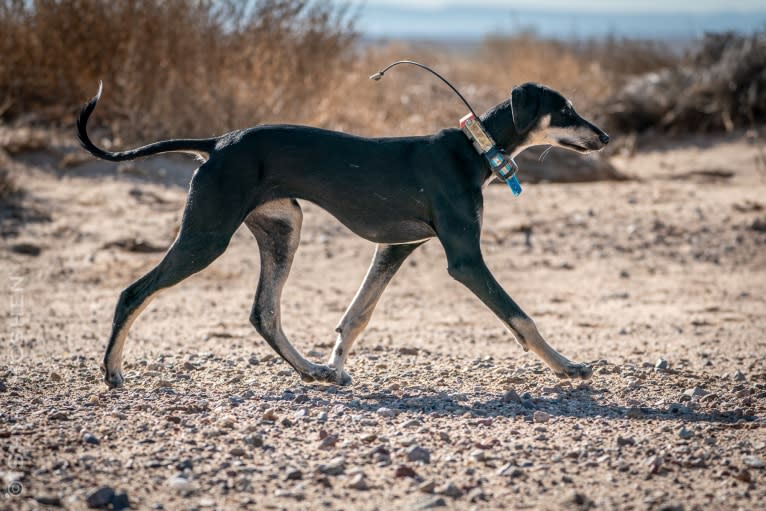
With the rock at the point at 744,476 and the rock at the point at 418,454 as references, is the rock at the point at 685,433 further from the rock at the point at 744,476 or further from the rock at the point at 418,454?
the rock at the point at 418,454

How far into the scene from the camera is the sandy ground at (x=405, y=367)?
454 cm

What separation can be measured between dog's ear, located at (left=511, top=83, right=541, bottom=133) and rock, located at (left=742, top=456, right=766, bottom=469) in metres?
2.20

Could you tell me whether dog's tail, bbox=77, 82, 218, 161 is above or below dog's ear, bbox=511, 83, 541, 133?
below

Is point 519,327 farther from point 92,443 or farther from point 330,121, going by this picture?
point 330,121

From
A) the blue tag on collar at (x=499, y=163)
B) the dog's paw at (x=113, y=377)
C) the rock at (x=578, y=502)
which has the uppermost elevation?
the blue tag on collar at (x=499, y=163)

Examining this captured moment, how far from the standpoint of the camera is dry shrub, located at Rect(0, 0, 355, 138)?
1334 cm

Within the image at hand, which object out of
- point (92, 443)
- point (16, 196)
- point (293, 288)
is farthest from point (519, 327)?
point (16, 196)

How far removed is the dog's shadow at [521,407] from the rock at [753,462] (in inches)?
25.7

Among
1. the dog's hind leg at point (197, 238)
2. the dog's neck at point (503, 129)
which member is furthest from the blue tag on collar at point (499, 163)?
the dog's hind leg at point (197, 238)

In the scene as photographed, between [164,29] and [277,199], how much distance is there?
8.60 metres

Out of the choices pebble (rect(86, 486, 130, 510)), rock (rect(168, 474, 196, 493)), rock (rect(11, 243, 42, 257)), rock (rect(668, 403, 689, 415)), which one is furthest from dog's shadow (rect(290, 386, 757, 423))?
rock (rect(11, 243, 42, 257))

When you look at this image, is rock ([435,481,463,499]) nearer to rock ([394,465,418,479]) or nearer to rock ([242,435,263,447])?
rock ([394,465,418,479])

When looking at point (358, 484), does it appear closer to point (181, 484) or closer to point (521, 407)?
point (181, 484)

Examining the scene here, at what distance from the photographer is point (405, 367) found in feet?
22.0
